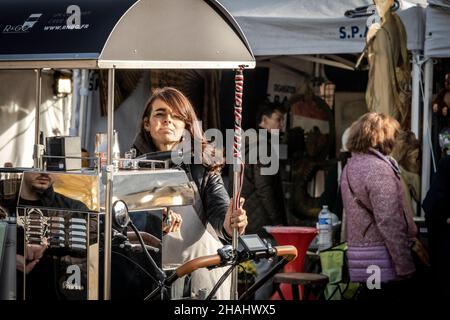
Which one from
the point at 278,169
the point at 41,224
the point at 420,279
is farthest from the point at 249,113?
the point at 41,224

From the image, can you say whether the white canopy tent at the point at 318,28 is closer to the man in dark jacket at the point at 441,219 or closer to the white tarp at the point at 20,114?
the man in dark jacket at the point at 441,219

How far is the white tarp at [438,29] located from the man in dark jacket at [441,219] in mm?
1313

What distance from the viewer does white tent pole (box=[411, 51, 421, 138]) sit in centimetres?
714

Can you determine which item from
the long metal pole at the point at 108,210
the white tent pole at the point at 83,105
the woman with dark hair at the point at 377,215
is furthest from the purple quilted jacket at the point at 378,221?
the white tent pole at the point at 83,105

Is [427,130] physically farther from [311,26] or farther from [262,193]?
[262,193]


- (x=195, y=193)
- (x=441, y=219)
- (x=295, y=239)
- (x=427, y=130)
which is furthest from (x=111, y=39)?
(x=427, y=130)

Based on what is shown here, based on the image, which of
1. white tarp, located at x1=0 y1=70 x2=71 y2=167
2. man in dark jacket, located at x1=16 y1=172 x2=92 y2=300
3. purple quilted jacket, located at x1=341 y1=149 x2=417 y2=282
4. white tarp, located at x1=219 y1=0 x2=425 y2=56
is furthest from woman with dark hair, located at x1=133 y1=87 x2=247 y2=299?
white tarp, located at x1=0 y1=70 x2=71 y2=167

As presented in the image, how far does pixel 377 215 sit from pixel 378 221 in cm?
4

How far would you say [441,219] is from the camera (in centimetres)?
598

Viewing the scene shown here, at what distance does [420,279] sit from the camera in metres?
6.27

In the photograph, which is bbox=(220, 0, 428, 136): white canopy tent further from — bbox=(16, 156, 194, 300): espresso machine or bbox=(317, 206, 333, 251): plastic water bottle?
bbox=(16, 156, 194, 300): espresso machine

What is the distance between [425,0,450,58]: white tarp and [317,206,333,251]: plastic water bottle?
1486mm

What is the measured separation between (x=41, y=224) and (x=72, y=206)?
221 millimetres
